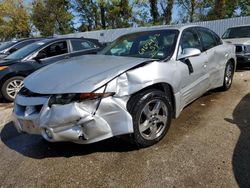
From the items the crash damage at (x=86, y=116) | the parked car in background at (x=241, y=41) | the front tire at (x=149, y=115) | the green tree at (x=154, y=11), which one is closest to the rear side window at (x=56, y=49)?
the crash damage at (x=86, y=116)

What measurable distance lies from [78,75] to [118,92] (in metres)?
0.54

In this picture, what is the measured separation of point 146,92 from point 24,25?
41205mm

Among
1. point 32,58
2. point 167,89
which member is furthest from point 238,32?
point 167,89

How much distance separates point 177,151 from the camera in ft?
11.0

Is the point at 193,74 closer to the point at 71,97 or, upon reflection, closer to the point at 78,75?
the point at 78,75

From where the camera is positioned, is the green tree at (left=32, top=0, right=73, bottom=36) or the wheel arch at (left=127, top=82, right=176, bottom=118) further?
the green tree at (left=32, top=0, right=73, bottom=36)

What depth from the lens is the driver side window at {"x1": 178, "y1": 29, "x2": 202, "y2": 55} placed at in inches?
164

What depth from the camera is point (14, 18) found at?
40.1 metres

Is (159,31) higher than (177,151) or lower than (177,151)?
higher

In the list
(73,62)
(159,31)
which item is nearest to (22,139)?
(73,62)

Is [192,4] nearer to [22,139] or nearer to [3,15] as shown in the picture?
[3,15]

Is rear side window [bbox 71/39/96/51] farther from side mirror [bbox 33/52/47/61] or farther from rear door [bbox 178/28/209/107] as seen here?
rear door [bbox 178/28/209/107]

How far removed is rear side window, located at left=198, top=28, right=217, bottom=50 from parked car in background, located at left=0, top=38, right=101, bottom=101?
3.54m

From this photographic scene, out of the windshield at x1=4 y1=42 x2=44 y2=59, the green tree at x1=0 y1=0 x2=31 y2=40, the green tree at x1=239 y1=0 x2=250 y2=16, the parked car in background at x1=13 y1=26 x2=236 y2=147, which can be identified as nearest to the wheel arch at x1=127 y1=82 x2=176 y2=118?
the parked car in background at x1=13 y1=26 x2=236 y2=147
